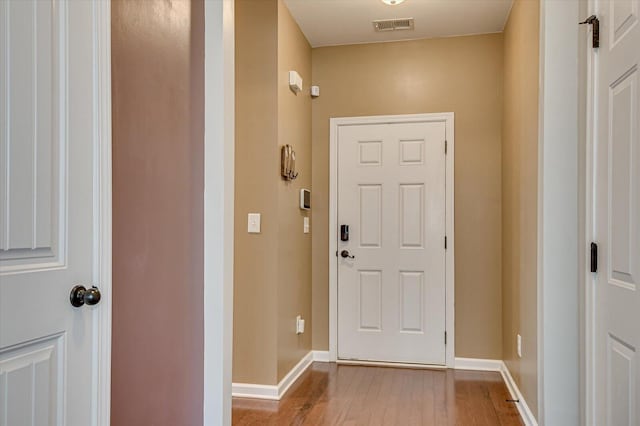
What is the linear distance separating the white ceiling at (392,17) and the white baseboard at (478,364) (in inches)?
101

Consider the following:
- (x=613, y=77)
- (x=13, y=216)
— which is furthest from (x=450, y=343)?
(x=13, y=216)

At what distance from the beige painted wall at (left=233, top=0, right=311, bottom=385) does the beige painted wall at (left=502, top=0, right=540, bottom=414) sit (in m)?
1.50

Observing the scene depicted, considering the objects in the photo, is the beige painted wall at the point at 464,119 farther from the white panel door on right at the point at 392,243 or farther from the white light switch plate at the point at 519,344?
the white light switch plate at the point at 519,344

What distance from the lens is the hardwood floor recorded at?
9.16 feet

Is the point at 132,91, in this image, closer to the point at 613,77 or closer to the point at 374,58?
the point at 613,77

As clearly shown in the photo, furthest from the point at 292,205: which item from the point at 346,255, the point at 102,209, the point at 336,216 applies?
the point at 102,209

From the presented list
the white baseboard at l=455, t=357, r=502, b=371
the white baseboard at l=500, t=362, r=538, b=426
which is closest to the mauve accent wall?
the white baseboard at l=500, t=362, r=538, b=426

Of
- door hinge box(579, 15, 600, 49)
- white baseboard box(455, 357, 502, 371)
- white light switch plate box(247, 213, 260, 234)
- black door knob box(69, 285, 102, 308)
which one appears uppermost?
door hinge box(579, 15, 600, 49)

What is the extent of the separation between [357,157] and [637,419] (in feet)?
9.61

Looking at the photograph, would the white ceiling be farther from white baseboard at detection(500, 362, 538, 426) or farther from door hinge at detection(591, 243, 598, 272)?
white baseboard at detection(500, 362, 538, 426)

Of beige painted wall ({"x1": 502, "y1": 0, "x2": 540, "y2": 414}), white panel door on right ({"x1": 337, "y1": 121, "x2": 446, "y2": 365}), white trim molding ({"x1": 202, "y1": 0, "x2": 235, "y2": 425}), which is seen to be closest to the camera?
white trim molding ({"x1": 202, "y1": 0, "x2": 235, "y2": 425})

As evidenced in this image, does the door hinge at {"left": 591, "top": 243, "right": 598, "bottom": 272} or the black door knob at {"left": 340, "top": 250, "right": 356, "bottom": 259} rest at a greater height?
the door hinge at {"left": 591, "top": 243, "right": 598, "bottom": 272}

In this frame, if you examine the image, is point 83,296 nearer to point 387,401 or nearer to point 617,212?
point 617,212

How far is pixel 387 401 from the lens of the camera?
308 cm
